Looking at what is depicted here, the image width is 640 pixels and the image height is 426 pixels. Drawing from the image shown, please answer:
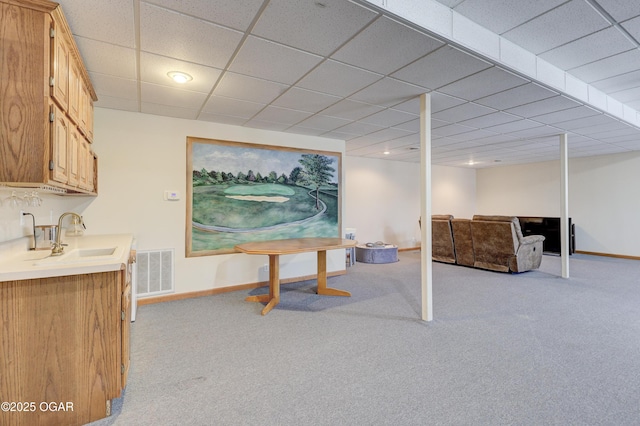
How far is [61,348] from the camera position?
168cm

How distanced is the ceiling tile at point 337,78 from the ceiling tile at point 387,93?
102 millimetres

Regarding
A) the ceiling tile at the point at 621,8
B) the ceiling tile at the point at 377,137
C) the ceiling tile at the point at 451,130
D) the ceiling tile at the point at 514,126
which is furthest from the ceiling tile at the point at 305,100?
the ceiling tile at the point at 514,126

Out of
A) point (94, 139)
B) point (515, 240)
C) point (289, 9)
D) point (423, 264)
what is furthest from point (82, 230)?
point (515, 240)

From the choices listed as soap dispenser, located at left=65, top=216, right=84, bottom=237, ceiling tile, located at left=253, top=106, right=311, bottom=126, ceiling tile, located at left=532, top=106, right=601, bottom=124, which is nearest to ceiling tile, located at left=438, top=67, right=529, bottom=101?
ceiling tile, located at left=532, top=106, right=601, bottom=124

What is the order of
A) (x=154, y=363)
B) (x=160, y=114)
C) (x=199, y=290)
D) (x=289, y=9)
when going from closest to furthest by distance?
(x=289, y=9) → (x=154, y=363) → (x=160, y=114) → (x=199, y=290)

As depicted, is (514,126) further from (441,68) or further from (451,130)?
(441,68)

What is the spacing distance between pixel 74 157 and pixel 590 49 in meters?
4.35

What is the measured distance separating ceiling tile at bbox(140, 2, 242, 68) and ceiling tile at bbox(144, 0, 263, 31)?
0.06m

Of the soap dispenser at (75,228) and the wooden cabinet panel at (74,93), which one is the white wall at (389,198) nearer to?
the soap dispenser at (75,228)

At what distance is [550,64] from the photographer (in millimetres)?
2969

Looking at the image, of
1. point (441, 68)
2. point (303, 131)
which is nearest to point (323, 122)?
point (303, 131)

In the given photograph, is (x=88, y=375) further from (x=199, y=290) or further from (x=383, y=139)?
(x=383, y=139)

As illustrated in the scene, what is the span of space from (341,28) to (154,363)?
9.21 ft

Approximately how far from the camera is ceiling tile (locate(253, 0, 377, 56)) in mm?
1835
